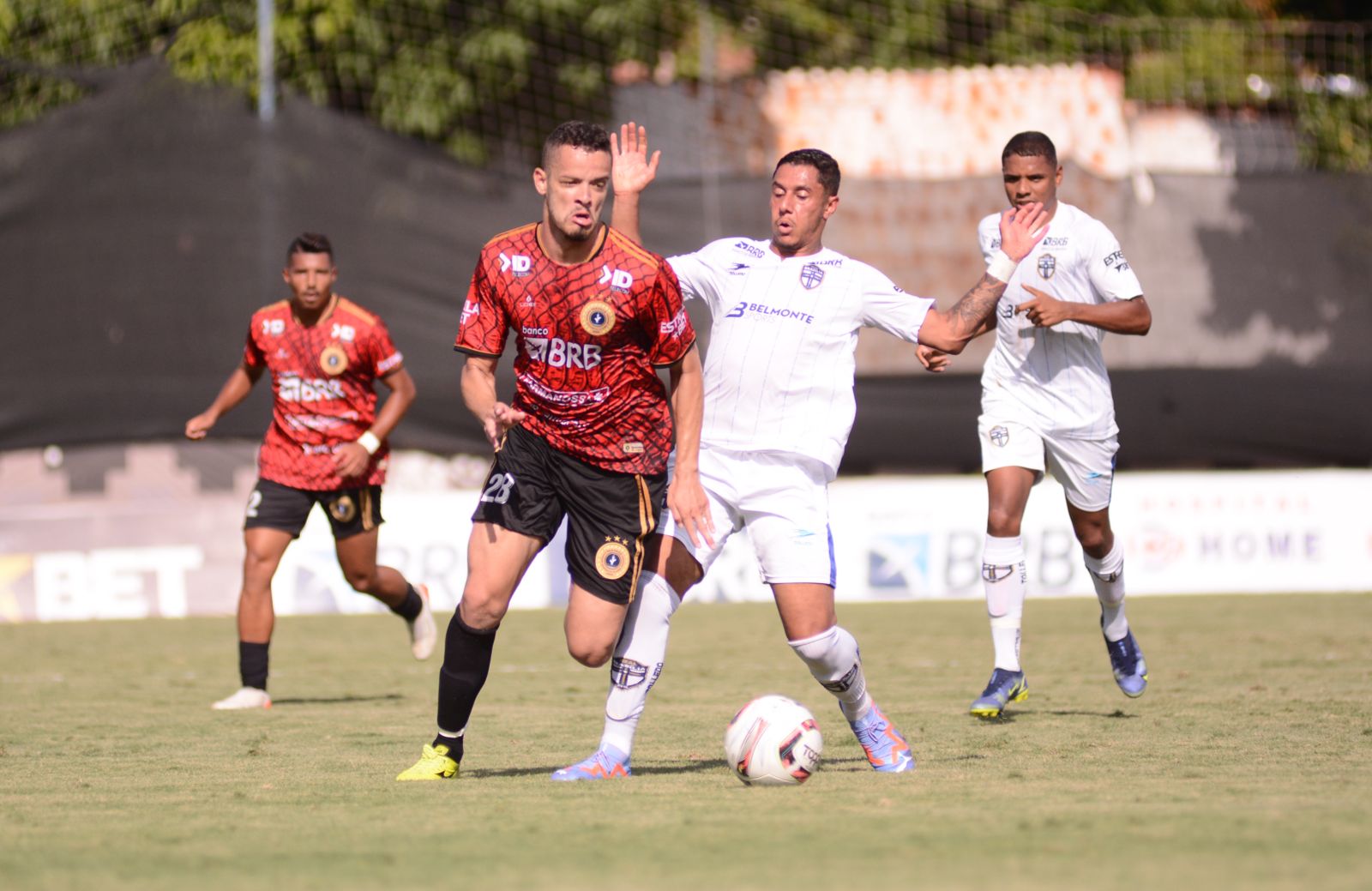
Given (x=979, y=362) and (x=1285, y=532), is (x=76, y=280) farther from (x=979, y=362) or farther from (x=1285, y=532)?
(x=1285, y=532)

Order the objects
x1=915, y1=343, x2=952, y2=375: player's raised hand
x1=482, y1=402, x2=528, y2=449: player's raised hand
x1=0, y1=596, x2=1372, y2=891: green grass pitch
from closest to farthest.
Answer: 1. x1=0, y1=596, x2=1372, y2=891: green grass pitch
2. x1=482, y1=402, x2=528, y2=449: player's raised hand
3. x1=915, y1=343, x2=952, y2=375: player's raised hand

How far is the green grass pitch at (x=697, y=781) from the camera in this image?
4.45 m

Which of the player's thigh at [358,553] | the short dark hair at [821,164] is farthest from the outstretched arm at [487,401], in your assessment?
the player's thigh at [358,553]

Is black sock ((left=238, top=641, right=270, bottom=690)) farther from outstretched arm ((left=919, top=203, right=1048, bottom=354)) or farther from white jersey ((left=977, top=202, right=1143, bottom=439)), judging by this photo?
outstretched arm ((left=919, top=203, right=1048, bottom=354))

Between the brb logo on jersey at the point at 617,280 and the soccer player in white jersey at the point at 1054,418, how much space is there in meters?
2.66

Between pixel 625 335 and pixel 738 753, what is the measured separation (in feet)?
4.63

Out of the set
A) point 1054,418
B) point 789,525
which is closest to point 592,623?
point 789,525

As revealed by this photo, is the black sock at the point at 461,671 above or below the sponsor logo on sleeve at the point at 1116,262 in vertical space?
below

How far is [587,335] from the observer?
19.7 ft

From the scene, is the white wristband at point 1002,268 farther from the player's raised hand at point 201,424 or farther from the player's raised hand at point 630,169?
the player's raised hand at point 201,424

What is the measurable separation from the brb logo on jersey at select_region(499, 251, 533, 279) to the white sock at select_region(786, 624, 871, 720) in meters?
1.52

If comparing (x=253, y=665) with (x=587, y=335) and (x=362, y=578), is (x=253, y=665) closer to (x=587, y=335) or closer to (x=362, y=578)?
(x=362, y=578)

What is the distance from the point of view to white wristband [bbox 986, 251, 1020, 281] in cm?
616

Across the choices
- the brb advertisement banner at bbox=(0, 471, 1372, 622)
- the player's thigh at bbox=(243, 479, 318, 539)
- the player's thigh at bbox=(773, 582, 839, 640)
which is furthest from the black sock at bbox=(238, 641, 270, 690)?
the brb advertisement banner at bbox=(0, 471, 1372, 622)
